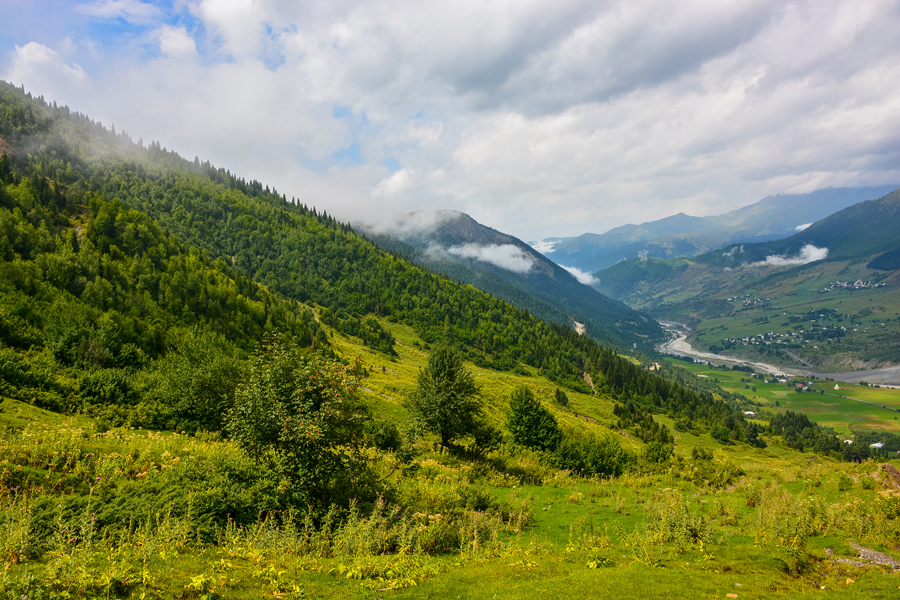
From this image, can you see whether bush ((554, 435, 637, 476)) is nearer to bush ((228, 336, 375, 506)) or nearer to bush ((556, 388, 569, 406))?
bush ((228, 336, 375, 506))

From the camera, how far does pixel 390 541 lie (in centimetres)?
1401

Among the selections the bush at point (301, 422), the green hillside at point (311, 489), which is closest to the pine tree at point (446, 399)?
the green hillside at point (311, 489)

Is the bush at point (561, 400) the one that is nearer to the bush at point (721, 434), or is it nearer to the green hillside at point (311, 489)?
the bush at point (721, 434)

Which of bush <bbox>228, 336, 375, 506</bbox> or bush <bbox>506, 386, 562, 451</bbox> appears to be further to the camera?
bush <bbox>506, 386, 562, 451</bbox>

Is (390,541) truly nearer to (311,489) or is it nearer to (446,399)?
(311,489)

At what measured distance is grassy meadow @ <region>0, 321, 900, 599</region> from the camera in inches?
367

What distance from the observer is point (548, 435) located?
43.2 meters

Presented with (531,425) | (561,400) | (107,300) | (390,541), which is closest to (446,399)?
(531,425)

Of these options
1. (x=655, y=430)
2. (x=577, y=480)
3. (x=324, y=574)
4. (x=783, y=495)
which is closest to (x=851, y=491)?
(x=783, y=495)

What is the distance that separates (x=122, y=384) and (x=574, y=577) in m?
31.7

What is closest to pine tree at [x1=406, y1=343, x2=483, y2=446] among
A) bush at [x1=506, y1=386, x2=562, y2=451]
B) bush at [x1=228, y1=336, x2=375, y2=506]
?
bush at [x1=506, y1=386, x2=562, y2=451]

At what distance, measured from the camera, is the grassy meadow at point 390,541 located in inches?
367

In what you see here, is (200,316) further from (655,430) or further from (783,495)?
(655,430)

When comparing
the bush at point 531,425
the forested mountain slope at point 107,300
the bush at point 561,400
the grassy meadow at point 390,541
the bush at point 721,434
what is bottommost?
the bush at point 721,434
